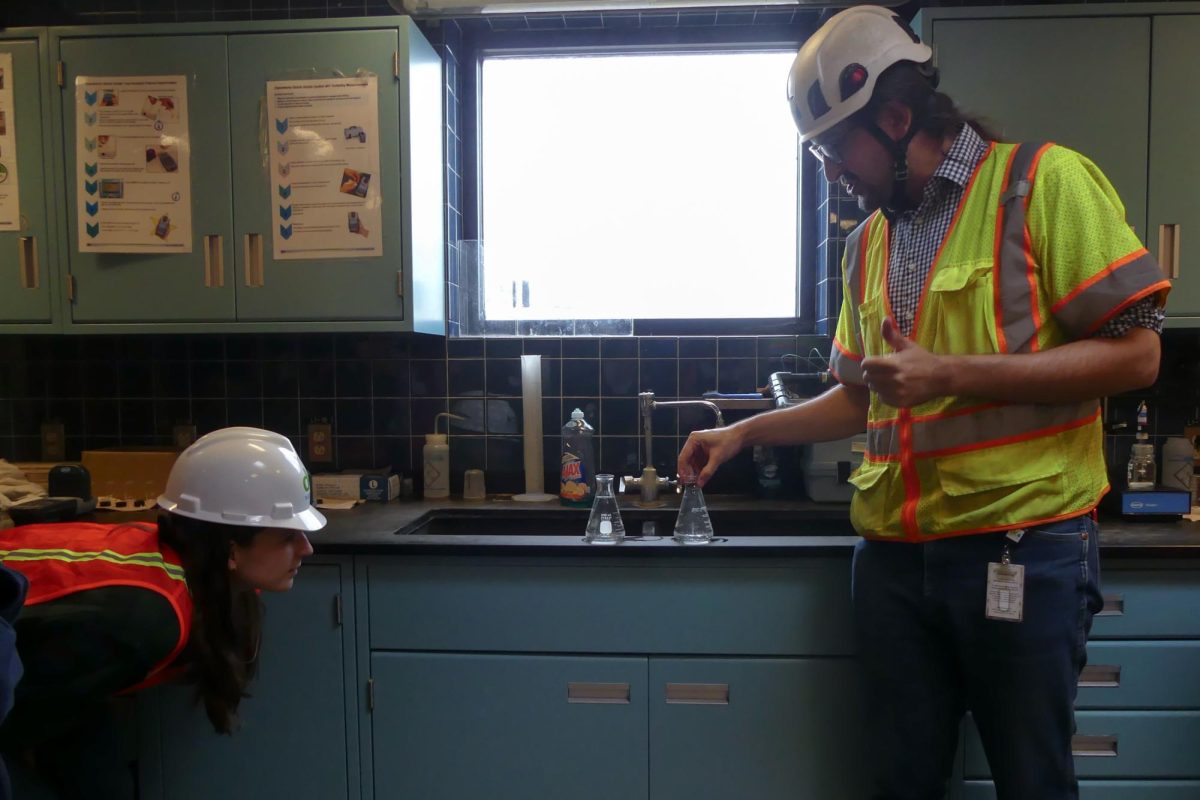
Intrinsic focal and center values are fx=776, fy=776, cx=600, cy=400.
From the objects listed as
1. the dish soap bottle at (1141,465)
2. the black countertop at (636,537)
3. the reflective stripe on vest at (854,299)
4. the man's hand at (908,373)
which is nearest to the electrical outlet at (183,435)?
the black countertop at (636,537)

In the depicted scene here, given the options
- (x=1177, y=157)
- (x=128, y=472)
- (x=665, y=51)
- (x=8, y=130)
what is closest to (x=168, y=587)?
(x=128, y=472)

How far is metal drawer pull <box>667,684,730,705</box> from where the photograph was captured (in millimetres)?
1710

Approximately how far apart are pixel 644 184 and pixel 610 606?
1380 mm

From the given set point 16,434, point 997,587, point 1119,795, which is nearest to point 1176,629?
point 1119,795

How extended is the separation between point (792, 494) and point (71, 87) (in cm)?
225

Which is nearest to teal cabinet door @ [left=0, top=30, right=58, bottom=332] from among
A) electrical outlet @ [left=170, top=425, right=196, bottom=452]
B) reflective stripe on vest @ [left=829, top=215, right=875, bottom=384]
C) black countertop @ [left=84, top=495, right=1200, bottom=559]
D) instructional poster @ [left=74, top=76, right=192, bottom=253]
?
instructional poster @ [left=74, top=76, right=192, bottom=253]

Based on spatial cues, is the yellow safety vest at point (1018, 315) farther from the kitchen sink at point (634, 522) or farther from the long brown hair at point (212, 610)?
the long brown hair at point (212, 610)

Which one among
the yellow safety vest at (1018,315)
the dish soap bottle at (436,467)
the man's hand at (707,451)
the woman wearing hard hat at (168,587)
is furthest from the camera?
the dish soap bottle at (436,467)

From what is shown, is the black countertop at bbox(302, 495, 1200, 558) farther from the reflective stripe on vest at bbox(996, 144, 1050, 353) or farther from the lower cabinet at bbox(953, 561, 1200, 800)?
the reflective stripe on vest at bbox(996, 144, 1050, 353)

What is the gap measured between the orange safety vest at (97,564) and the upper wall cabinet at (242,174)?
0.91 metres

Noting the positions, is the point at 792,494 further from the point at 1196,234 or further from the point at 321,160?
the point at 321,160

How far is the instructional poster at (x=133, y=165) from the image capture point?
2.03m

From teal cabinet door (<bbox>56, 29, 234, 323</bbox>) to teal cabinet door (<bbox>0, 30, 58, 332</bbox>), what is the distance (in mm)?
60

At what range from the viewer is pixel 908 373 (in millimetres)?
1197
